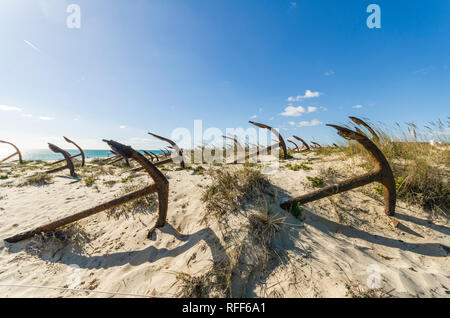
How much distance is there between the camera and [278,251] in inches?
80.7

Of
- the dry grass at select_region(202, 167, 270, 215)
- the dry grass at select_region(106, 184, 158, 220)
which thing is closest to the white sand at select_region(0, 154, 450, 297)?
the dry grass at select_region(106, 184, 158, 220)

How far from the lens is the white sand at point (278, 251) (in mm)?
1711

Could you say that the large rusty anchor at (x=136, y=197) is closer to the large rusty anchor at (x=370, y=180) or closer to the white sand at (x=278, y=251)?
the white sand at (x=278, y=251)

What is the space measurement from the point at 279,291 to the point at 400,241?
2.10 metres

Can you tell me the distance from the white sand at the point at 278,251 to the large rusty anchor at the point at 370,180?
26 cm

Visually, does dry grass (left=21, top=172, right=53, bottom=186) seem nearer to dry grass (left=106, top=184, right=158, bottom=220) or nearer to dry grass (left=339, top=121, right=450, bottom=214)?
dry grass (left=106, top=184, right=158, bottom=220)

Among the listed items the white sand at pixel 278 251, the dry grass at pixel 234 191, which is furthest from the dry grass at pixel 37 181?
the dry grass at pixel 234 191

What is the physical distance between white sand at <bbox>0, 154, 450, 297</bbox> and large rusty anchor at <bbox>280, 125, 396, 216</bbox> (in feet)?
0.86

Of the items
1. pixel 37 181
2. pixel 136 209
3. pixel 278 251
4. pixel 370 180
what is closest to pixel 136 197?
pixel 136 209

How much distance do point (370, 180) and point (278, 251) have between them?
1784 mm
